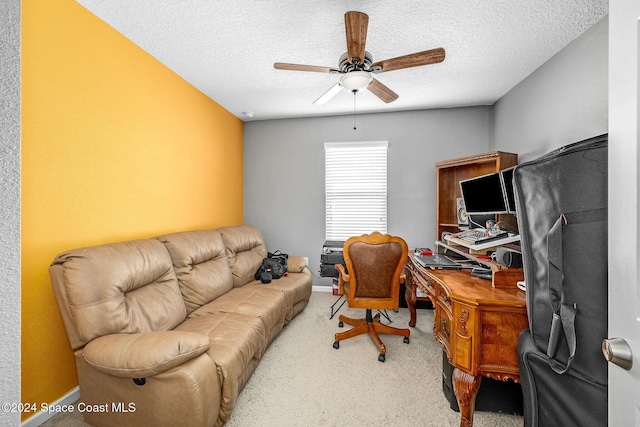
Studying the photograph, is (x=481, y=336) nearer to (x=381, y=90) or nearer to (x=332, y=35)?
(x=381, y=90)

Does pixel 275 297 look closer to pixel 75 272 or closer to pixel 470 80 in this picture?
pixel 75 272

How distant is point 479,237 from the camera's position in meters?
2.14

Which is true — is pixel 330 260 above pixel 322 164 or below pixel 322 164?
below

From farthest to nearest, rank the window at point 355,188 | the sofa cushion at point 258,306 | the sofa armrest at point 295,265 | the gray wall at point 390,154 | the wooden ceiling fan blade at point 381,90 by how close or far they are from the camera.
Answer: the window at point 355,188 < the sofa armrest at point 295,265 < the gray wall at point 390,154 < the wooden ceiling fan blade at point 381,90 < the sofa cushion at point 258,306

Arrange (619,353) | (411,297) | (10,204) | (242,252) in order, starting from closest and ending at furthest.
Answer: (619,353) → (10,204) → (411,297) → (242,252)

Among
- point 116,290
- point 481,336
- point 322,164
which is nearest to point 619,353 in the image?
point 481,336

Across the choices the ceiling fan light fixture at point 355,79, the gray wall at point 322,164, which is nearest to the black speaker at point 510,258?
the ceiling fan light fixture at point 355,79

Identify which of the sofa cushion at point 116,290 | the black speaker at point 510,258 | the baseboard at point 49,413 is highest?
the black speaker at point 510,258

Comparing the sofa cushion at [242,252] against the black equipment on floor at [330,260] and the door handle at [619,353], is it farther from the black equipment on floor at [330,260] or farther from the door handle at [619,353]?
the door handle at [619,353]

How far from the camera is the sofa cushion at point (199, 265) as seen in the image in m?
2.20

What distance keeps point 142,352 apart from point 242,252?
1.89m

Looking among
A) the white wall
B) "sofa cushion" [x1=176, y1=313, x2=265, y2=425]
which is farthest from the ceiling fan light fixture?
"sofa cushion" [x1=176, y1=313, x2=265, y2=425]

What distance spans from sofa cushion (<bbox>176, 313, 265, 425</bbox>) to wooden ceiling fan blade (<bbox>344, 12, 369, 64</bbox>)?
209 cm

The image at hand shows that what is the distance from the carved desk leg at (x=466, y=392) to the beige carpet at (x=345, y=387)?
215 millimetres
